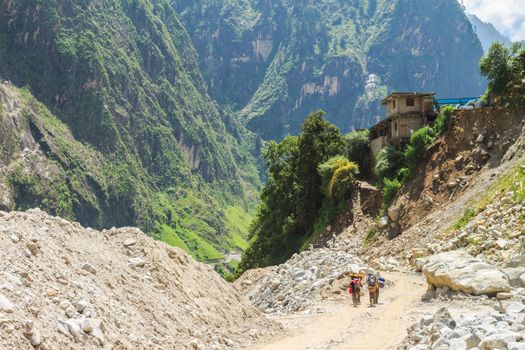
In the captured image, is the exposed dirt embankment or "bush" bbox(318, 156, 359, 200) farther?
"bush" bbox(318, 156, 359, 200)

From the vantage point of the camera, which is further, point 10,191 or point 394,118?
point 10,191

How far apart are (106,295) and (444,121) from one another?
31946mm

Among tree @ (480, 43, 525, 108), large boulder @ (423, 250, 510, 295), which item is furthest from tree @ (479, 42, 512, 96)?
large boulder @ (423, 250, 510, 295)

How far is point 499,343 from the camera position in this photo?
1005 centimetres

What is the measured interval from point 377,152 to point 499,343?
1665 inches

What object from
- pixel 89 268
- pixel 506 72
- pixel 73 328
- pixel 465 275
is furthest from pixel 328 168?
pixel 73 328

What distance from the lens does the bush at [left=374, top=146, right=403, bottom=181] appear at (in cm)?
4572

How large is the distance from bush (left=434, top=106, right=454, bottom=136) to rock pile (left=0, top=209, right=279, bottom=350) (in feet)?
81.2

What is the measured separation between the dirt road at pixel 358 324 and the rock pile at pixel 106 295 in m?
1.33

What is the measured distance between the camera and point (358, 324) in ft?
63.2

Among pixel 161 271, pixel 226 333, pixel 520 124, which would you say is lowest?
pixel 226 333

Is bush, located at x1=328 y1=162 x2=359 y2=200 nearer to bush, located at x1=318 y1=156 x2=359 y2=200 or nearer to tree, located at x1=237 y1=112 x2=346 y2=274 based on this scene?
bush, located at x1=318 y1=156 x2=359 y2=200

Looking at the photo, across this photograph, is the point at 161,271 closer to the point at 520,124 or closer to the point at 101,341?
the point at 101,341

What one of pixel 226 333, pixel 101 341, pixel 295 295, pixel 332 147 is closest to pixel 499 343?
pixel 101 341
